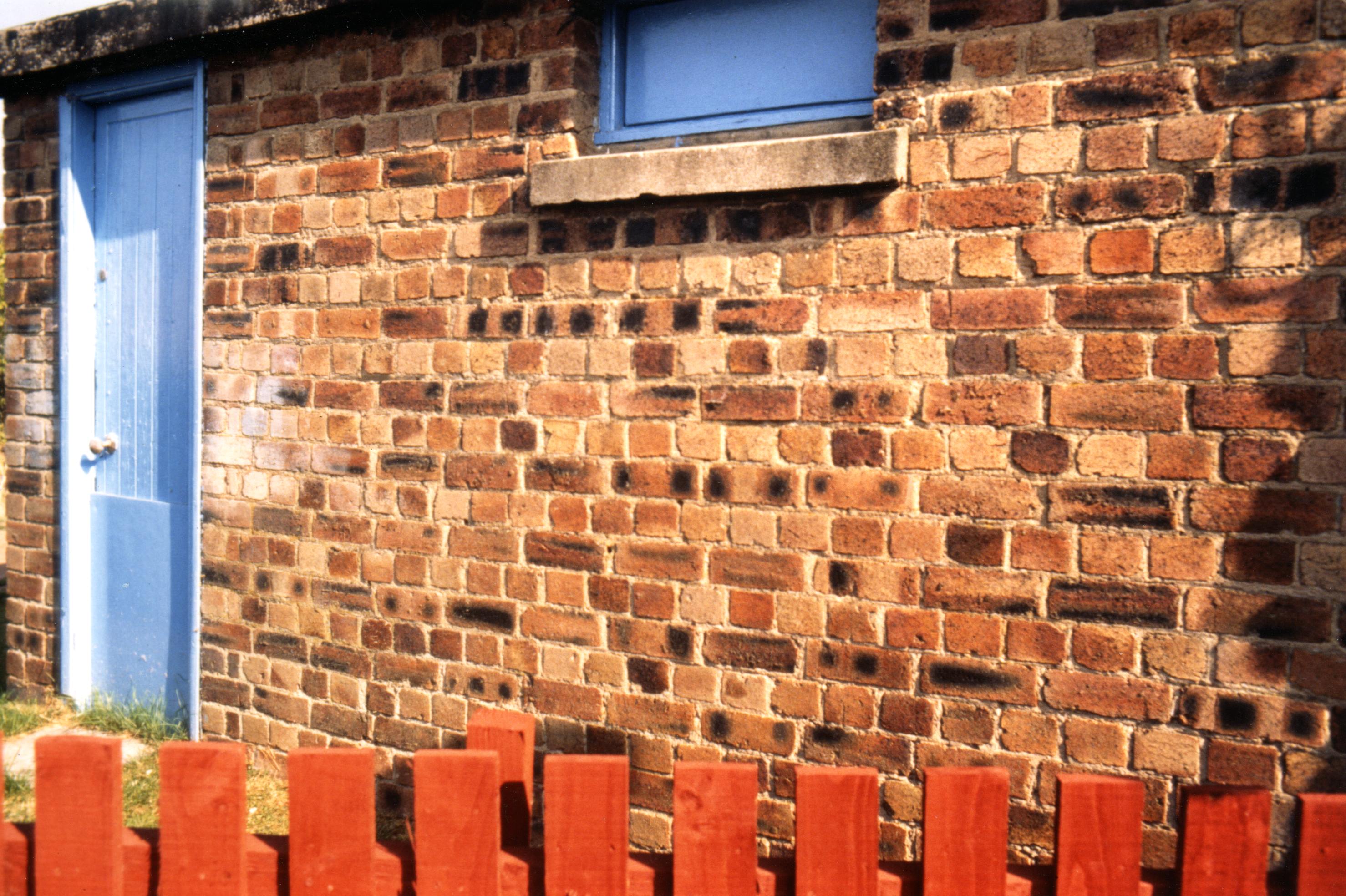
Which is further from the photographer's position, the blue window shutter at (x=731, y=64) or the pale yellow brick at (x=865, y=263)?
the blue window shutter at (x=731, y=64)

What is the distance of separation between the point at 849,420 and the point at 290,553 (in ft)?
6.71

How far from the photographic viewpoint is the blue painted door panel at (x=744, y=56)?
2701 mm

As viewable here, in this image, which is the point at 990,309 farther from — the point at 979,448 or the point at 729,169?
the point at 729,169

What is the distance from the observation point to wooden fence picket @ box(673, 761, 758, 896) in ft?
4.46

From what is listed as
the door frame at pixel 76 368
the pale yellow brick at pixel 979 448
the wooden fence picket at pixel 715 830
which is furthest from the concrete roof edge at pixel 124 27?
the wooden fence picket at pixel 715 830

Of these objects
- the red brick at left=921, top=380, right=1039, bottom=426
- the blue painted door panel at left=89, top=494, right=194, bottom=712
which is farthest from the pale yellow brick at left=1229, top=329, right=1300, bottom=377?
the blue painted door panel at left=89, top=494, right=194, bottom=712

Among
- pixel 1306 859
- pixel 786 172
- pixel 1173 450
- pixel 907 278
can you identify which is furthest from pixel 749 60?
pixel 1306 859

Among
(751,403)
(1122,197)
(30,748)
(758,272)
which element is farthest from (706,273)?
(30,748)

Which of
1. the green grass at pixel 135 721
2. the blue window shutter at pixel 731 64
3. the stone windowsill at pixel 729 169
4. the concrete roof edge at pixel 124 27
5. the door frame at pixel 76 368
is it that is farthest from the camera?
the door frame at pixel 76 368

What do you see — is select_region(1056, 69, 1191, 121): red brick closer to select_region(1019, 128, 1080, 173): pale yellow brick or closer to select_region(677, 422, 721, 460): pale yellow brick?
select_region(1019, 128, 1080, 173): pale yellow brick

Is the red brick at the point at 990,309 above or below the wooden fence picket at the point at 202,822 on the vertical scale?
above

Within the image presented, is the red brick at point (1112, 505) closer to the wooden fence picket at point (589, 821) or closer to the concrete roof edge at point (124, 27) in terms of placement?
the wooden fence picket at point (589, 821)

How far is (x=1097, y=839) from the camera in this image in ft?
4.34

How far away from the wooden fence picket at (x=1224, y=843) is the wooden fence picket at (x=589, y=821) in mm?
782
